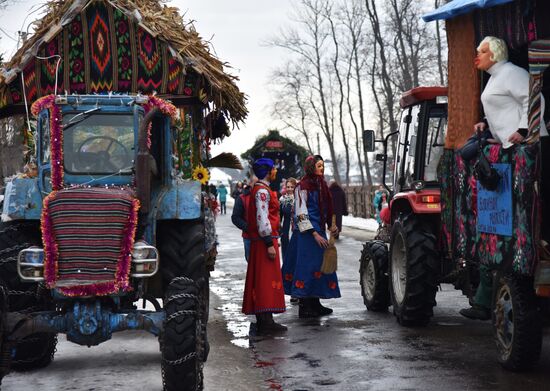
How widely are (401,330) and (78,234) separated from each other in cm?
462

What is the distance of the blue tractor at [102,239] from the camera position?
306 inches

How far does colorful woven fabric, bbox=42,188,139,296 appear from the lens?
7840 millimetres

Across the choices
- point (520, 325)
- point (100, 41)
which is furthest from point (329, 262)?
point (520, 325)

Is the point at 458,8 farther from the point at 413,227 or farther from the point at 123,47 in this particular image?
the point at 123,47

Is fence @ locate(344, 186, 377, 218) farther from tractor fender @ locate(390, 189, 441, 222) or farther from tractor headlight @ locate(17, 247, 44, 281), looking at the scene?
tractor headlight @ locate(17, 247, 44, 281)

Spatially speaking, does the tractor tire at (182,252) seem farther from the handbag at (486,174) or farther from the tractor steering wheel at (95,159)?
the handbag at (486,174)

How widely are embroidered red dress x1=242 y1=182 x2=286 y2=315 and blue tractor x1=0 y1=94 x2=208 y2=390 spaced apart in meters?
1.96

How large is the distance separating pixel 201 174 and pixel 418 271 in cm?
328

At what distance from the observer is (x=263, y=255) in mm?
12031

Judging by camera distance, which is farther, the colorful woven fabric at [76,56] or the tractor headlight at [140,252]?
the colorful woven fabric at [76,56]

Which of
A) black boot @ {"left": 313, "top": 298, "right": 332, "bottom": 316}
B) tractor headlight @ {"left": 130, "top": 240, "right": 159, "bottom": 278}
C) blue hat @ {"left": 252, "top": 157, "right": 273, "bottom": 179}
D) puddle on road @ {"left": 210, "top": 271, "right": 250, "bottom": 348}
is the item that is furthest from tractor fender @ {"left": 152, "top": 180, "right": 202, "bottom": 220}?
black boot @ {"left": 313, "top": 298, "right": 332, "bottom": 316}

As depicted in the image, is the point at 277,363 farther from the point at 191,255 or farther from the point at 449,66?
the point at 449,66

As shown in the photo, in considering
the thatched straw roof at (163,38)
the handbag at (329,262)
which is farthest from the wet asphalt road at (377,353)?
the thatched straw roof at (163,38)

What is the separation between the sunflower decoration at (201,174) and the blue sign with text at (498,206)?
469 centimetres
